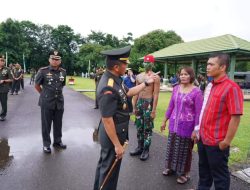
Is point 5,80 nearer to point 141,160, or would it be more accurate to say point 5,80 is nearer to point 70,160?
point 70,160

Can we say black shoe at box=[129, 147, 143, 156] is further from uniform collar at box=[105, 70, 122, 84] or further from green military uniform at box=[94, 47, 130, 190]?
uniform collar at box=[105, 70, 122, 84]

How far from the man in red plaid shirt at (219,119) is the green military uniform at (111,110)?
105 cm

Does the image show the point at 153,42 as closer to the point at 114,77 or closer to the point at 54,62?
the point at 54,62

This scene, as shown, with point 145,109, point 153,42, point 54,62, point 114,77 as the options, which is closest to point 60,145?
point 54,62

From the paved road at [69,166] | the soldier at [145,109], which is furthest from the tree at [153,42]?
the soldier at [145,109]

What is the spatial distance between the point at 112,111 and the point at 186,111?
5.59 feet

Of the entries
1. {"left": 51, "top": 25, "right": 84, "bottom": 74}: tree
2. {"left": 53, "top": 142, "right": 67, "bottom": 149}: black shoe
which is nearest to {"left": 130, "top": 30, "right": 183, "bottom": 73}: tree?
{"left": 51, "top": 25, "right": 84, "bottom": 74}: tree

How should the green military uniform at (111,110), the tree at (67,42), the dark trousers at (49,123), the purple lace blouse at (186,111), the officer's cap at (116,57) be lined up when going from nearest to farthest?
the green military uniform at (111,110), the officer's cap at (116,57), the purple lace blouse at (186,111), the dark trousers at (49,123), the tree at (67,42)

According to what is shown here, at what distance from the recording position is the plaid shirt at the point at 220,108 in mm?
3066

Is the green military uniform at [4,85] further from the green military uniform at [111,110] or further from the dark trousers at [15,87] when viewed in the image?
the dark trousers at [15,87]

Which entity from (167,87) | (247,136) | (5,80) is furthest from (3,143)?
(167,87)

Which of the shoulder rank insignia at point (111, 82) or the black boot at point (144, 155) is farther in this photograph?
the black boot at point (144, 155)

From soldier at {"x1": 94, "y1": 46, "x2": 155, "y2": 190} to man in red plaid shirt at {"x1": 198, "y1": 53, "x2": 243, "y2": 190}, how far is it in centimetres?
103

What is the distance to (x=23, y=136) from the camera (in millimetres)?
6789
